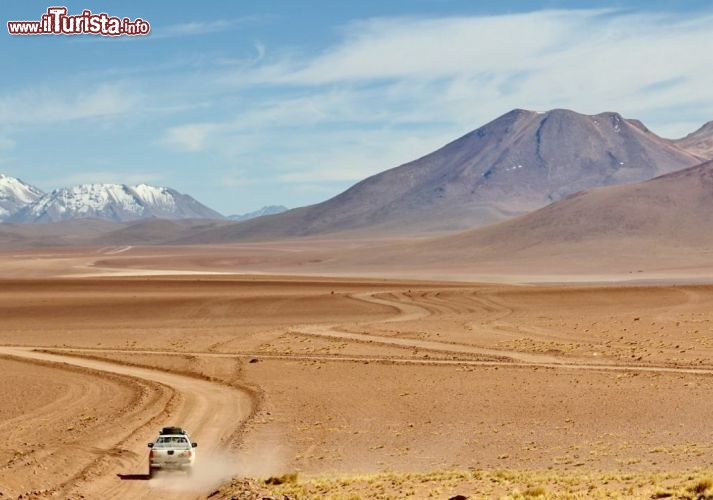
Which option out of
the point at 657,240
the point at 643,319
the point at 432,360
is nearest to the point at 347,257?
the point at 657,240

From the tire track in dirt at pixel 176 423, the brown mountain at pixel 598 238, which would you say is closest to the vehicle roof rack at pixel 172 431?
the tire track in dirt at pixel 176 423

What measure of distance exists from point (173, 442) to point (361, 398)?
11.7 meters

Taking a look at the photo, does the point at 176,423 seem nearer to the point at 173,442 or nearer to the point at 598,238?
the point at 173,442

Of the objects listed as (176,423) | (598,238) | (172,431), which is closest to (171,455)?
(172,431)

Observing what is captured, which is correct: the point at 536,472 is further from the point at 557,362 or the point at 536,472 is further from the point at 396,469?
the point at 557,362

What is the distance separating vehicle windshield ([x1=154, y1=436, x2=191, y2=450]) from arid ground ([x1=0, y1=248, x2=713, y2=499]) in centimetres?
66

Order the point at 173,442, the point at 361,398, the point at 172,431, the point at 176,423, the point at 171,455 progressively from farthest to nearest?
the point at 361,398
the point at 176,423
the point at 172,431
the point at 173,442
the point at 171,455

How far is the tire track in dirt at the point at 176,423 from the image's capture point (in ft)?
62.3

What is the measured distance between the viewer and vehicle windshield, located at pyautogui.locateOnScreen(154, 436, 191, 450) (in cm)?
1961

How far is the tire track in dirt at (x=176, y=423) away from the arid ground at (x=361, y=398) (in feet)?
0.25

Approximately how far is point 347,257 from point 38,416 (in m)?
126

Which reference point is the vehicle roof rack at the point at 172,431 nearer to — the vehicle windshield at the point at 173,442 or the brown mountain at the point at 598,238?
the vehicle windshield at the point at 173,442

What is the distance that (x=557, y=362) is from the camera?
3831 cm

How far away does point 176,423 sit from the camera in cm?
2605
